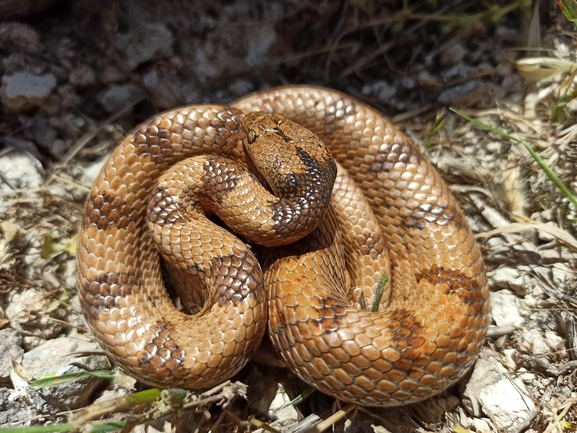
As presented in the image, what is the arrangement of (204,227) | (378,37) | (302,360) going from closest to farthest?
1. (302,360)
2. (204,227)
3. (378,37)

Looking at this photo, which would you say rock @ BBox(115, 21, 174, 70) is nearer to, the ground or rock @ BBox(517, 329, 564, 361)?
the ground

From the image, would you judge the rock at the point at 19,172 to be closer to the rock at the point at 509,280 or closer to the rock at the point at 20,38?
the rock at the point at 20,38

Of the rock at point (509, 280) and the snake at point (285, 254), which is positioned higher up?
the snake at point (285, 254)

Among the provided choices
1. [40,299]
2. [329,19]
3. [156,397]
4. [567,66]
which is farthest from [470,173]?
[40,299]

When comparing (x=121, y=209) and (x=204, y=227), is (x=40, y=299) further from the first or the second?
(x=204, y=227)

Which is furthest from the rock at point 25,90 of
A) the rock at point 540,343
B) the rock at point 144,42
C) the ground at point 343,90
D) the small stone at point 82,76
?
the rock at point 540,343

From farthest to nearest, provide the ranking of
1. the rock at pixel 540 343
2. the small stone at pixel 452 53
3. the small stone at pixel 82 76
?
1. the small stone at pixel 452 53
2. the small stone at pixel 82 76
3. the rock at pixel 540 343

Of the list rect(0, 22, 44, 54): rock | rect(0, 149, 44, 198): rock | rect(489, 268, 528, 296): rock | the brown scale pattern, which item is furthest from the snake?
rect(0, 22, 44, 54): rock
